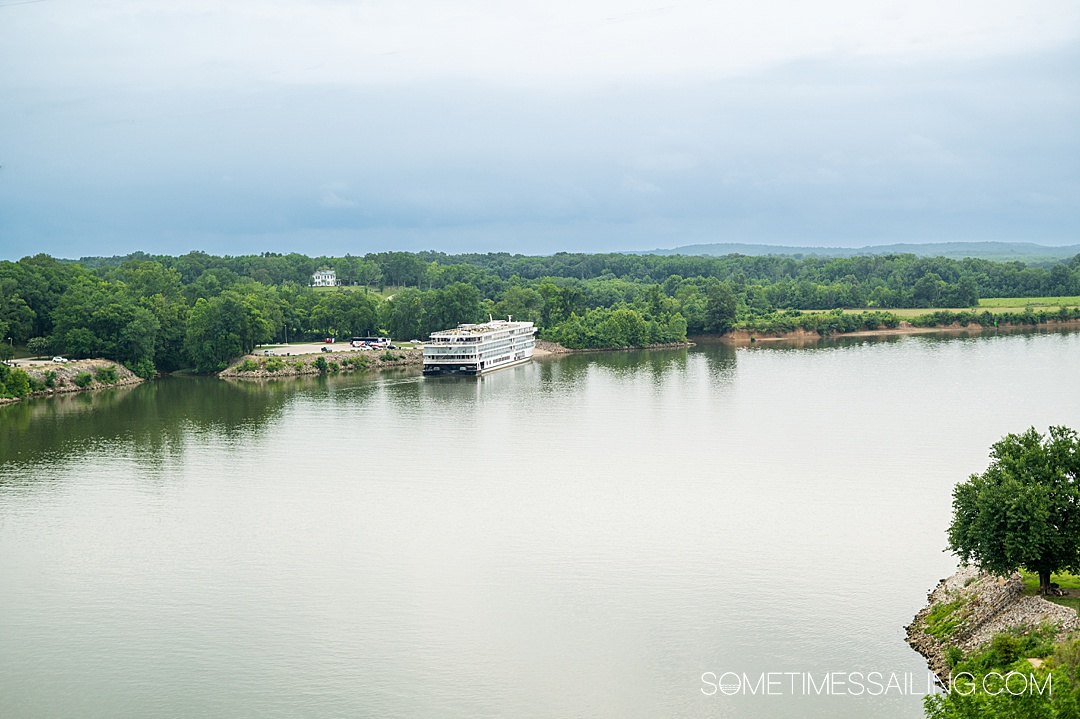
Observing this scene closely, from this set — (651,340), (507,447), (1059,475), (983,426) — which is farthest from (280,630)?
(651,340)

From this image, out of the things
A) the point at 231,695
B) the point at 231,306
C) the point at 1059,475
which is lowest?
the point at 231,695

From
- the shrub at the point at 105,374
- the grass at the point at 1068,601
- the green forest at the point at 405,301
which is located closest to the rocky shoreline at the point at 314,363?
the green forest at the point at 405,301

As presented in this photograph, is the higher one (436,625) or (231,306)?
(231,306)

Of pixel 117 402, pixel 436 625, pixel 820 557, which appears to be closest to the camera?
pixel 436 625

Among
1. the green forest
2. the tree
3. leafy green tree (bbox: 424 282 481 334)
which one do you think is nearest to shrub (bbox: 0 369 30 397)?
the green forest

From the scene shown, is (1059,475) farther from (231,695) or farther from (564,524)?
(231,695)

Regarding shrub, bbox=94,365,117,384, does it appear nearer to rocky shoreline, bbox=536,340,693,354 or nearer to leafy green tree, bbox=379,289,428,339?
leafy green tree, bbox=379,289,428,339

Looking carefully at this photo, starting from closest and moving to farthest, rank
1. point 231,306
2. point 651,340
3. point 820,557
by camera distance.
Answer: point 820,557, point 231,306, point 651,340

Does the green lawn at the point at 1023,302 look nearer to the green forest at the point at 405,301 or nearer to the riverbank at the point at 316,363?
the green forest at the point at 405,301
